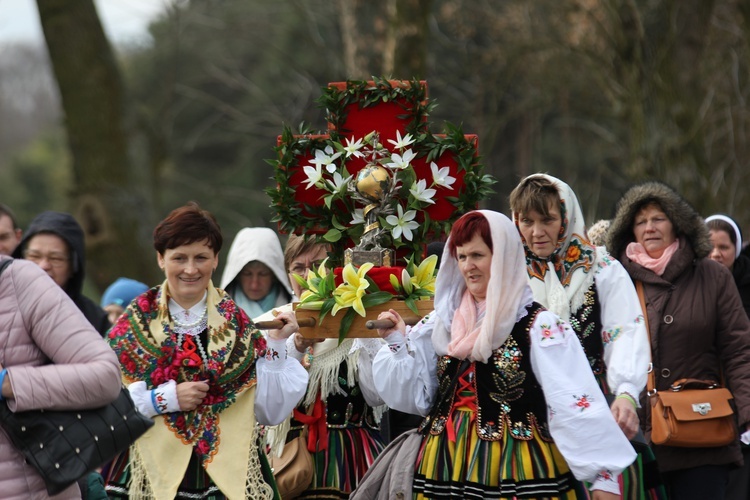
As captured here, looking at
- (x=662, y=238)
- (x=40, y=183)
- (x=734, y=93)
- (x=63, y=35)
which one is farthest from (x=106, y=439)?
(x=40, y=183)

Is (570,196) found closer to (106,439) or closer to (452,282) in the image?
(452,282)

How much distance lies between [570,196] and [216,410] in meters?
2.09

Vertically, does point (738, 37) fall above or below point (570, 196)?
above

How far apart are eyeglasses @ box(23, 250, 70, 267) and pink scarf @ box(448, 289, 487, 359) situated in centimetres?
295

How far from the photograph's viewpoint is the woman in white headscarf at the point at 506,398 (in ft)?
15.2

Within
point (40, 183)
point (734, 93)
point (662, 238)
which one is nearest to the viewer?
point (662, 238)

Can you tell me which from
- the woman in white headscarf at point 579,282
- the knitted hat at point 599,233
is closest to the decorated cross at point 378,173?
the woman in white headscarf at point 579,282

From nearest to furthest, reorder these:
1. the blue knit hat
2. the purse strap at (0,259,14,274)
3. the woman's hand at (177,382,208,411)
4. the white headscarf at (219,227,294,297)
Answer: the purse strap at (0,259,14,274), the woman's hand at (177,382,208,411), the white headscarf at (219,227,294,297), the blue knit hat

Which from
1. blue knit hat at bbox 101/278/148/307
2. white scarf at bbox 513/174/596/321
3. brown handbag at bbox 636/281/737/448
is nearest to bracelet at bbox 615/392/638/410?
white scarf at bbox 513/174/596/321

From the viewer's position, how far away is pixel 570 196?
576 cm

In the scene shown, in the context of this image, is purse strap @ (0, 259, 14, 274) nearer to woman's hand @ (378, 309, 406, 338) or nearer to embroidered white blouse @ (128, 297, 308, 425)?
embroidered white blouse @ (128, 297, 308, 425)

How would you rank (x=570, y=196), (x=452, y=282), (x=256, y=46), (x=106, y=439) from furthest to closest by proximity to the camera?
(x=256, y=46) → (x=570, y=196) → (x=452, y=282) → (x=106, y=439)

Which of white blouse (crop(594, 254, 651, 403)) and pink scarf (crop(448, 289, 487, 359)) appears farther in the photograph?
Answer: white blouse (crop(594, 254, 651, 403))

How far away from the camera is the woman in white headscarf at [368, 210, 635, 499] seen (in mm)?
4637
